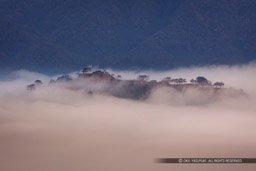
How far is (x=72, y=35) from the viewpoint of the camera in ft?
58.3

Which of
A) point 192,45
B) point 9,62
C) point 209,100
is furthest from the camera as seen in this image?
point 192,45

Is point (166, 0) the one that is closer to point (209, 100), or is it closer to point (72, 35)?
point (72, 35)

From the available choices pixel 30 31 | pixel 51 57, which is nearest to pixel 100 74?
pixel 51 57

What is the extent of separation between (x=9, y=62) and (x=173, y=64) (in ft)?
17.6

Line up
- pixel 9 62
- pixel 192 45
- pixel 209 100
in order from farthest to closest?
1. pixel 192 45
2. pixel 9 62
3. pixel 209 100

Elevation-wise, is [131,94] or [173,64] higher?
[173,64]

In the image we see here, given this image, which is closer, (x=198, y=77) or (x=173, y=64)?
(x=198, y=77)

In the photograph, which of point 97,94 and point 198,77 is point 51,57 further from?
point 198,77

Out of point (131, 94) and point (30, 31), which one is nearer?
point (131, 94)

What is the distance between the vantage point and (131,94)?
15406mm

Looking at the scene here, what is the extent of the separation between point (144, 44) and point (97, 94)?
2.96m

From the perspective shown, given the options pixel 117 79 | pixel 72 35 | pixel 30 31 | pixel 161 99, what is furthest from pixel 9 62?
pixel 161 99

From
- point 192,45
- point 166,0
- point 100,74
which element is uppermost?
point 166,0

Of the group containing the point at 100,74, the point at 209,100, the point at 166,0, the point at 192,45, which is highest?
the point at 166,0
